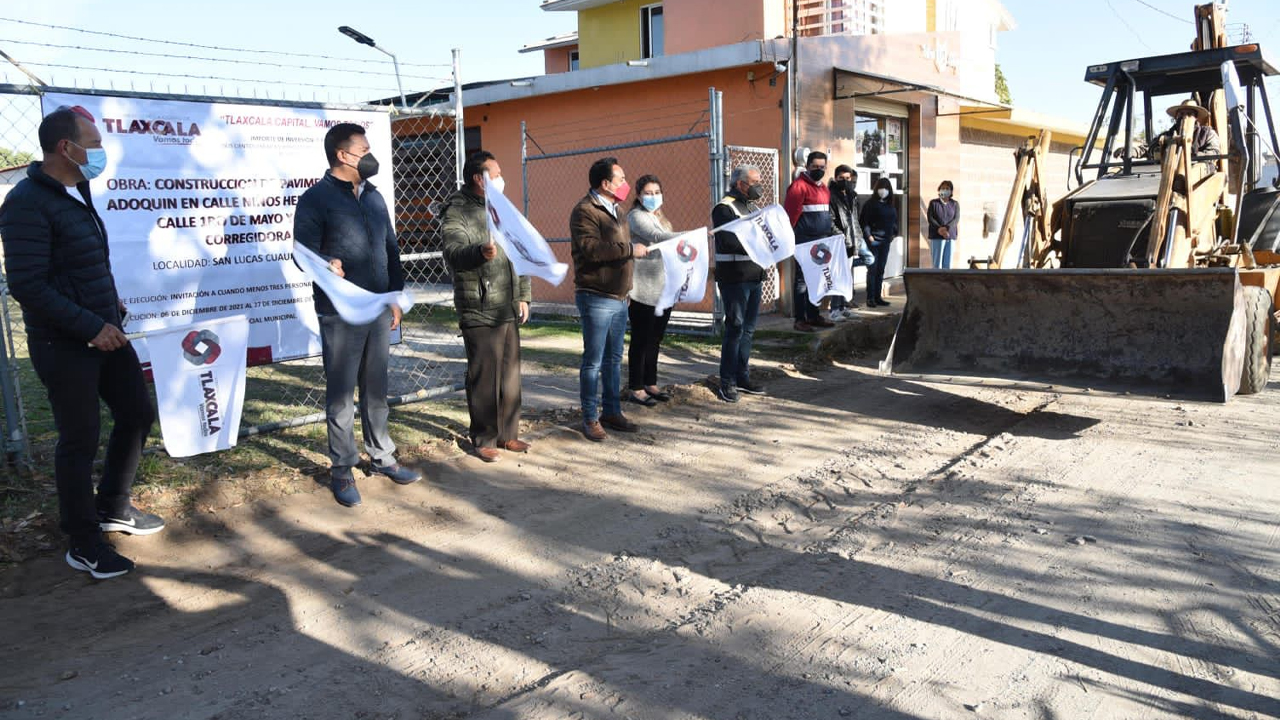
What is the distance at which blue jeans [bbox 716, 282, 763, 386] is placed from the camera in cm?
813

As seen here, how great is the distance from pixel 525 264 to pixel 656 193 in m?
1.77

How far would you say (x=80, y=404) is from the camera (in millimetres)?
4484

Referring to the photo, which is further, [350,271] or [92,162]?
[350,271]

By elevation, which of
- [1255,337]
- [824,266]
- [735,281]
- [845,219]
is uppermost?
[845,219]

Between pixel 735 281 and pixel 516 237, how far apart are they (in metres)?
2.56

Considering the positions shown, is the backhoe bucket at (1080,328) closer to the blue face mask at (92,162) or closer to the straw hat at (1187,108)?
the straw hat at (1187,108)

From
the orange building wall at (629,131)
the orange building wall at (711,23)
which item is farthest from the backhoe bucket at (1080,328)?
the orange building wall at (711,23)

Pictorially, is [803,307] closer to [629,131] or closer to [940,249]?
[940,249]

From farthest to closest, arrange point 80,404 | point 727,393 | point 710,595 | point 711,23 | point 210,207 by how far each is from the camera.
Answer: point 711,23 < point 727,393 < point 210,207 < point 80,404 < point 710,595

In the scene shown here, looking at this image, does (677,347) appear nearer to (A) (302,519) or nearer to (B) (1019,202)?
(B) (1019,202)

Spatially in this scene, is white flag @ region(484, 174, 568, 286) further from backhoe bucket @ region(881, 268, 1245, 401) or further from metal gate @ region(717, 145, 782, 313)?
metal gate @ region(717, 145, 782, 313)

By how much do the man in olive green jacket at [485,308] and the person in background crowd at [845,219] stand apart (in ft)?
20.3

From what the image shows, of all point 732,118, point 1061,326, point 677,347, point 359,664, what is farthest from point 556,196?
point 359,664

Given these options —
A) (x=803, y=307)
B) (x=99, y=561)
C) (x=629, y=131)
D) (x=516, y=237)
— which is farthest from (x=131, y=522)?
(x=629, y=131)
